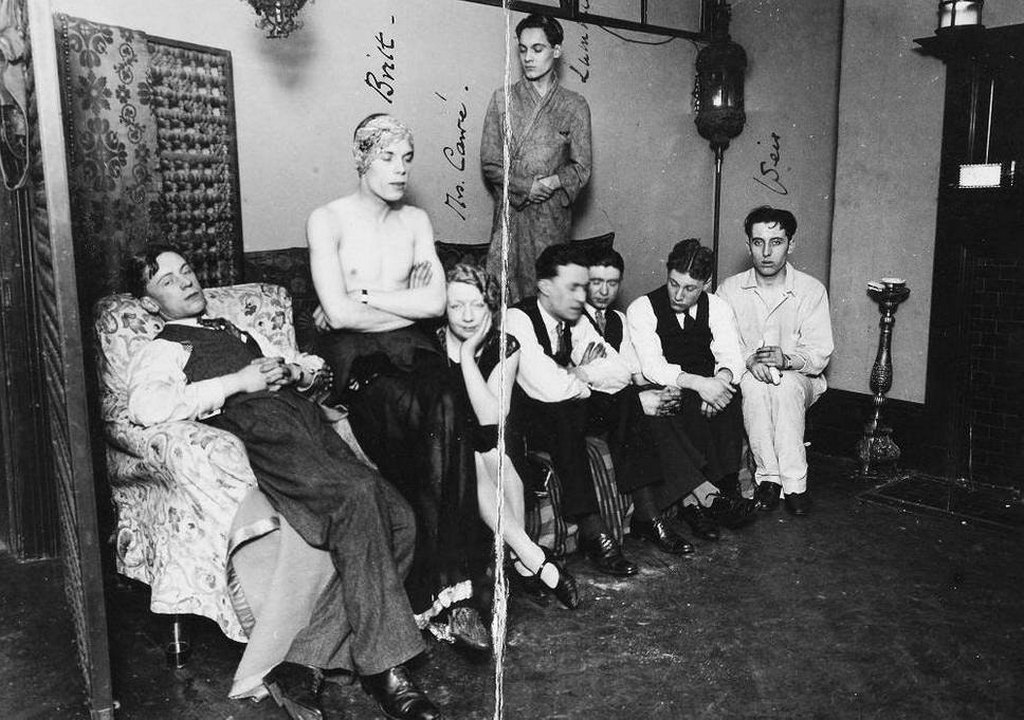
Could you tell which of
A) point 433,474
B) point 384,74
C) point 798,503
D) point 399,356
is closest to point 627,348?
point 798,503

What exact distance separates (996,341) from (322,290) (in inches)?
130

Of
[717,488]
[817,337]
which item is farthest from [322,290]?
[817,337]

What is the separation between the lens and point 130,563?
285 centimetres

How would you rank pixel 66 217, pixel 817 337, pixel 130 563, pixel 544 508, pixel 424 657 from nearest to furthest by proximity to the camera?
pixel 66 217
pixel 424 657
pixel 130 563
pixel 544 508
pixel 817 337

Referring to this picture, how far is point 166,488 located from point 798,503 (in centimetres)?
263

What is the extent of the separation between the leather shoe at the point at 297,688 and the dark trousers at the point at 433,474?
0.36 metres

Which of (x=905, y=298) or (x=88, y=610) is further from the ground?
(x=905, y=298)

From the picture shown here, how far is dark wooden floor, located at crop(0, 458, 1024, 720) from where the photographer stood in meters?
2.39

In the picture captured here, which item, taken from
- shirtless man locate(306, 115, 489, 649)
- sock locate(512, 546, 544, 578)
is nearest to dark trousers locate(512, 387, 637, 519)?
sock locate(512, 546, 544, 578)

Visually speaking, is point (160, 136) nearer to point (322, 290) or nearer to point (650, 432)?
point (322, 290)

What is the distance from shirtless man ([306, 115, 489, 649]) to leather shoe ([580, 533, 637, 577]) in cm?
64

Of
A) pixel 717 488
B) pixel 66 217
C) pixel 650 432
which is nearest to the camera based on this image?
pixel 66 217

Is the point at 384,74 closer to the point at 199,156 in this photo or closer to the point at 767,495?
the point at 199,156

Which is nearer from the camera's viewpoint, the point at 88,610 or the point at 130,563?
the point at 88,610
